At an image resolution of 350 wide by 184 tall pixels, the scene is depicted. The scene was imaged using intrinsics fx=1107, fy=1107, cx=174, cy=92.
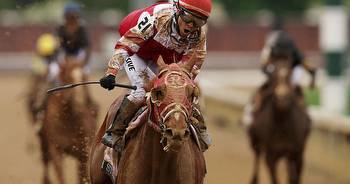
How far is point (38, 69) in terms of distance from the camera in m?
15.9

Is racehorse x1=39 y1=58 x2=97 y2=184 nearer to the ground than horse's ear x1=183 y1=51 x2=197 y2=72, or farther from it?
nearer to the ground

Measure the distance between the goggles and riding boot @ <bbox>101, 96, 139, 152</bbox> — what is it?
743mm

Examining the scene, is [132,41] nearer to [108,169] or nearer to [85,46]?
[108,169]

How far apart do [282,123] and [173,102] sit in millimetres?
6473

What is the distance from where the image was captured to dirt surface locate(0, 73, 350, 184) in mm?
11703

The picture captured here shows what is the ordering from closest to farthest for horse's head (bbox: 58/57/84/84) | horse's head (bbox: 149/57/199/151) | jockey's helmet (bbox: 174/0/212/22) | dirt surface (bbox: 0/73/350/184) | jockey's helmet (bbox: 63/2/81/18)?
horse's head (bbox: 149/57/199/151)
jockey's helmet (bbox: 174/0/212/22)
horse's head (bbox: 58/57/84/84)
jockey's helmet (bbox: 63/2/81/18)
dirt surface (bbox: 0/73/350/184)

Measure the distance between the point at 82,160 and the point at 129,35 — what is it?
97.3 inches

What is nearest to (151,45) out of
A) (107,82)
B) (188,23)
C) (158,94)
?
(107,82)

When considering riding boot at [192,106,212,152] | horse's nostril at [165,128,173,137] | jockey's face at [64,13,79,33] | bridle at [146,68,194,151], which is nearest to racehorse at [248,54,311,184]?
jockey's face at [64,13,79,33]

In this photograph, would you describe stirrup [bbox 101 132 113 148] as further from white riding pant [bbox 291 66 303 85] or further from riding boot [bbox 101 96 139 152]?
white riding pant [bbox 291 66 303 85]

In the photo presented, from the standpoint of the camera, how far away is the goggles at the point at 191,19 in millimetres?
5715

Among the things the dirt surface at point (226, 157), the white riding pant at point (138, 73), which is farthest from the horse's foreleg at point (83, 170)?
the white riding pant at point (138, 73)

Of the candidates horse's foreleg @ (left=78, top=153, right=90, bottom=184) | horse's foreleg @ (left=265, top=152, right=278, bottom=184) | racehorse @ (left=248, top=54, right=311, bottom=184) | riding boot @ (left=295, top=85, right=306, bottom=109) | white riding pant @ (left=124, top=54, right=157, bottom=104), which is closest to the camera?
white riding pant @ (left=124, top=54, right=157, bottom=104)

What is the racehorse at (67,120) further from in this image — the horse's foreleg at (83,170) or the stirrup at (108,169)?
the stirrup at (108,169)
